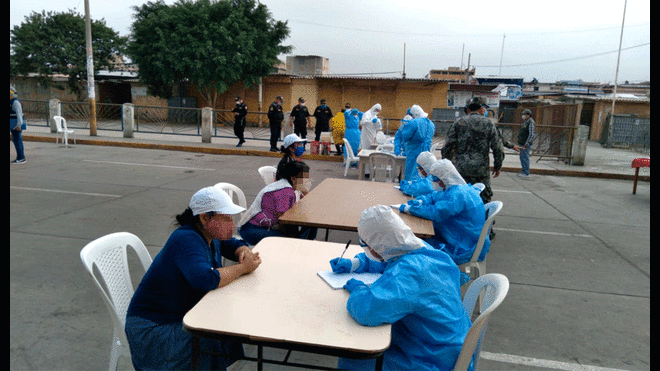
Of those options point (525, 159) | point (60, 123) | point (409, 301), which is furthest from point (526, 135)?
point (60, 123)

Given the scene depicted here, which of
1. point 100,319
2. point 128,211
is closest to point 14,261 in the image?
point 100,319

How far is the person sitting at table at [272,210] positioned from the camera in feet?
12.5

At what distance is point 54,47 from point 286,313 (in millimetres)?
29504

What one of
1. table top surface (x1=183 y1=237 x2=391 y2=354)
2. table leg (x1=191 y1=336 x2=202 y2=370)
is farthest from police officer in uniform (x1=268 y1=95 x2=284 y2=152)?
table leg (x1=191 y1=336 x2=202 y2=370)

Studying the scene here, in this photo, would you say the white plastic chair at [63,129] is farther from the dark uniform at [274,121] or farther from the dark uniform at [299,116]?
the dark uniform at [299,116]

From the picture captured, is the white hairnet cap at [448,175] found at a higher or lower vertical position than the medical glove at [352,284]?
higher

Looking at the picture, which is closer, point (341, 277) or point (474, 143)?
point (341, 277)

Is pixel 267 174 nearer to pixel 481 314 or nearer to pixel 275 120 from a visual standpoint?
pixel 481 314

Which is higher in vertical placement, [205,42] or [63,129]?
[205,42]

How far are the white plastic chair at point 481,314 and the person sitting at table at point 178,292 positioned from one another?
3.60ft

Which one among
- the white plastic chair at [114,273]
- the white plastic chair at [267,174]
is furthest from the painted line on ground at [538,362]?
the white plastic chair at [267,174]

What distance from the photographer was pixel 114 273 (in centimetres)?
256

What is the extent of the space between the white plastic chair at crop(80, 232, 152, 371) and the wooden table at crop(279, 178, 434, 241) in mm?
1253

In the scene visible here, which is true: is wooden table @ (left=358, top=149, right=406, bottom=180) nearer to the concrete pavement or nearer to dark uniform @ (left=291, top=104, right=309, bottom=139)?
the concrete pavement
